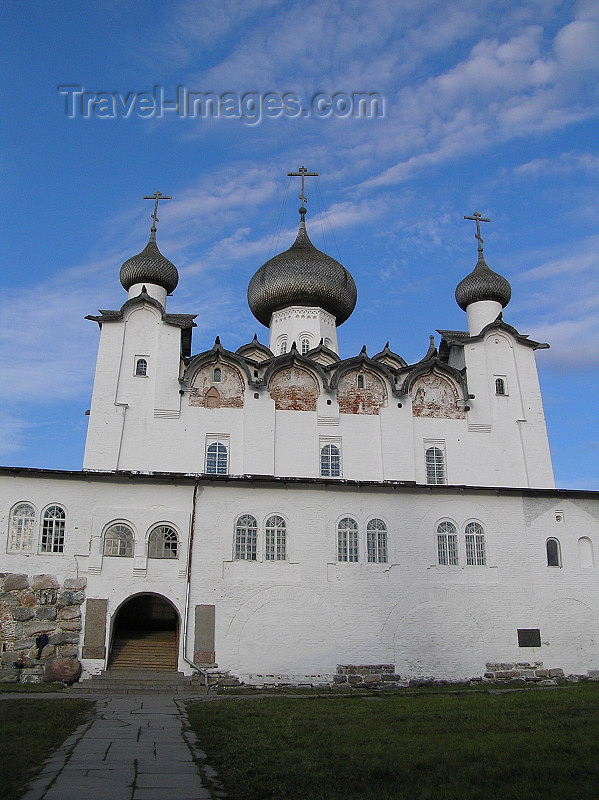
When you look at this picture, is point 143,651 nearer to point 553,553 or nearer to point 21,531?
point 21,531

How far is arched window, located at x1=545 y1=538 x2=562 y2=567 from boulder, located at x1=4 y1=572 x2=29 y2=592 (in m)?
12.3

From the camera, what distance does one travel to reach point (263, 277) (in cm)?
2728

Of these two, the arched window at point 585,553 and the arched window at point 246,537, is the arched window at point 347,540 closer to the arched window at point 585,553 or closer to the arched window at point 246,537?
the arched window at point 246,537

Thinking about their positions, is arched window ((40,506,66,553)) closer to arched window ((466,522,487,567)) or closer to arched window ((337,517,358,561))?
arched window ((337,517,358,561))

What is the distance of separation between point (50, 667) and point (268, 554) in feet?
17.2

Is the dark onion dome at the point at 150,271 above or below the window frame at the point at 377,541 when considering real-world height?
above

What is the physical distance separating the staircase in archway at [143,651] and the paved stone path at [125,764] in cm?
628

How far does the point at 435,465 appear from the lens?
2186 cm

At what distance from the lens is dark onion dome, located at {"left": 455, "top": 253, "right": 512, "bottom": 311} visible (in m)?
25.2

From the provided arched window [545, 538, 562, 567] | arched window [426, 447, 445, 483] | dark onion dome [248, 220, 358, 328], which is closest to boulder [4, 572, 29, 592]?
arched window [426, 447, 445, 483]

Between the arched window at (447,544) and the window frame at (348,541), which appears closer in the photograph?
the window frame at (348,541)

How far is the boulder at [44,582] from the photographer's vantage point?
16.6 meters

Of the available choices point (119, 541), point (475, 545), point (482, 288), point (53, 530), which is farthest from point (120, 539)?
point (482, 288)

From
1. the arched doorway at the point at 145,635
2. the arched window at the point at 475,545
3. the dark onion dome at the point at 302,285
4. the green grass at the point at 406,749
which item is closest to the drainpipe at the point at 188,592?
the arched doorway at the point at 145,635
